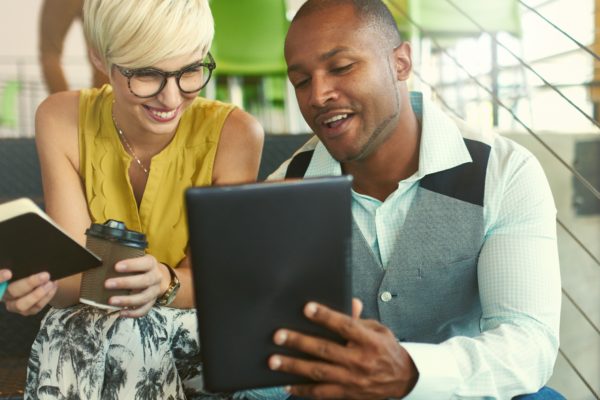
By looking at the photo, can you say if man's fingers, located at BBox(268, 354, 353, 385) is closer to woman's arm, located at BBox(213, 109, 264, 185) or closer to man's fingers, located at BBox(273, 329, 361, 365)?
man's fingers, located at BBox(273, 329, 361, 365)

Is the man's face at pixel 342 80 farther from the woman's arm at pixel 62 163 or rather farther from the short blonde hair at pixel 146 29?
the woman's arm at pixel 62 163

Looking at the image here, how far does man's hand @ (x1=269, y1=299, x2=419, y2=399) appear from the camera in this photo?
973mm

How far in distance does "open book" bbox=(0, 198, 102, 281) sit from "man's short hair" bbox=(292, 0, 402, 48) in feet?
2.15

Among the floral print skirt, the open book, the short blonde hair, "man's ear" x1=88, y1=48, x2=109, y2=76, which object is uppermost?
the short blonde hair

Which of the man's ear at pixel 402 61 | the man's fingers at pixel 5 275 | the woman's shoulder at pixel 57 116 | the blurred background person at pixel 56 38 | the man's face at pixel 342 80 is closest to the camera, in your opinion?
the man's fingers at pixel 5 275

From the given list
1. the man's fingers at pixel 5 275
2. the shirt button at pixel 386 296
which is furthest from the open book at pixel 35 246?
the shirt button at pixel 386 296

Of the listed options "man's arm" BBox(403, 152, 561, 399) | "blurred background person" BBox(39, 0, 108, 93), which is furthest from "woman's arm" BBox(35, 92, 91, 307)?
"blurred background person" BBox(39, 0, 108, 93)

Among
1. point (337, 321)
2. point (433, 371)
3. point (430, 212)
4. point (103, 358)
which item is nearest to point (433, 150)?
point (430, 212)

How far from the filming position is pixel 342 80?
1.46 m

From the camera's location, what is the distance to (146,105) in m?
1.58

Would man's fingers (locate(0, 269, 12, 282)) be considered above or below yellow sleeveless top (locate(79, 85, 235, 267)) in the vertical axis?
below

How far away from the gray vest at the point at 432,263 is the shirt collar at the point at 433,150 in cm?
2

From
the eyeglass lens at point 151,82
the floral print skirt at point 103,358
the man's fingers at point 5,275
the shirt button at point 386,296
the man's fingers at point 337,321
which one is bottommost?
the floral print skirt at point 103,358

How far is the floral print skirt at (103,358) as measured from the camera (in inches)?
52.1
